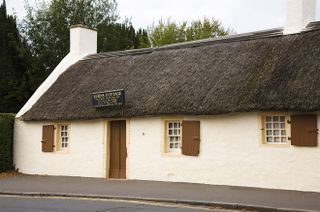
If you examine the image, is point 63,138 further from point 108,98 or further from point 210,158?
point 210,158

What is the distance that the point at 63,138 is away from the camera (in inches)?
811

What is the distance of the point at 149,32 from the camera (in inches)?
1844

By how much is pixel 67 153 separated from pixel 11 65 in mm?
12335

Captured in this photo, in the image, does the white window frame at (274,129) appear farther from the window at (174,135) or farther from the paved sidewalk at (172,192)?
the window at (174,135)

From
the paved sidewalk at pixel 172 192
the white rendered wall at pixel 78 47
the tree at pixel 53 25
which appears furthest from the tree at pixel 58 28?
the paved sidewalk at pixel 172 192

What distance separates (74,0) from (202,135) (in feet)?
67.5

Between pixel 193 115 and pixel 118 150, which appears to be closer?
pixel 193 115

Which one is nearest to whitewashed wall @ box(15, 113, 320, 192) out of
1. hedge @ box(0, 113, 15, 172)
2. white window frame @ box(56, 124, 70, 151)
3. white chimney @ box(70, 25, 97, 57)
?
white window frame @ box(56, 124, 70, 151)

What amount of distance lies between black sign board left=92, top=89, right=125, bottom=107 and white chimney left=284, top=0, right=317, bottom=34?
6.15 meters

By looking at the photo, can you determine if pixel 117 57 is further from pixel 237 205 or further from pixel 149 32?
pixel 149 32

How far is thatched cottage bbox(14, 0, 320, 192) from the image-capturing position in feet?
48.7

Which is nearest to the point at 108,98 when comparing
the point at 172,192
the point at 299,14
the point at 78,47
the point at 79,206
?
the point at 172,192

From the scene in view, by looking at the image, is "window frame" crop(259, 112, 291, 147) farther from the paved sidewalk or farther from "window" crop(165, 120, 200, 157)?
"window" crop(165, 120, 200, 157)

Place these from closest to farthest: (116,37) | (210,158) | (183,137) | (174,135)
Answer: (210,158) < (183,137) < (174,135) < (116,37)
